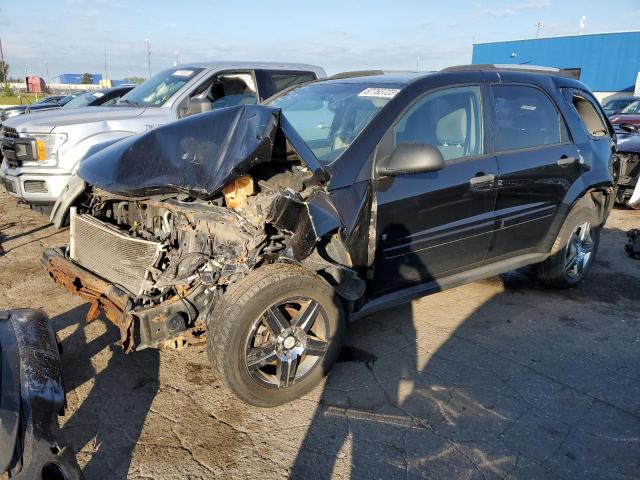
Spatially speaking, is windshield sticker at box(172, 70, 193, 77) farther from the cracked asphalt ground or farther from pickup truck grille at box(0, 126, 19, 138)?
the cracked asphalt ground

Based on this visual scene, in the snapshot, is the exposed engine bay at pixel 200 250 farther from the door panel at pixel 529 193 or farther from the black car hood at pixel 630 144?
the black car hood at pixel 630 144

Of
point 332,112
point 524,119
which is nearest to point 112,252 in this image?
point 332,112

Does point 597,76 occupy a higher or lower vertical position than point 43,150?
higher

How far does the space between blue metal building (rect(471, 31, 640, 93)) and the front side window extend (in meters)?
31.6

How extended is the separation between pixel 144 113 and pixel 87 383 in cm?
422

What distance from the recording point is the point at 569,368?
11.9 feet

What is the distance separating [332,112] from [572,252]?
2.80 m

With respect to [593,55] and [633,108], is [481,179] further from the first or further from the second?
[593,55]

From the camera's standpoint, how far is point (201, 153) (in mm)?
3131

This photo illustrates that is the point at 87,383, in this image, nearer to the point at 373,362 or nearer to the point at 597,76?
the point at 373,362

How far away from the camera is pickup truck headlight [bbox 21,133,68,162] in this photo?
609 centimetres

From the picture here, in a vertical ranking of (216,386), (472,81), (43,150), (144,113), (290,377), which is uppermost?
(472,81)

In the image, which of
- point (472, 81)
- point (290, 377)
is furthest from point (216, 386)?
point (472, 81)

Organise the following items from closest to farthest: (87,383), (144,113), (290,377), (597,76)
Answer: (290,377), (87,383), (144,113), (597,76)
